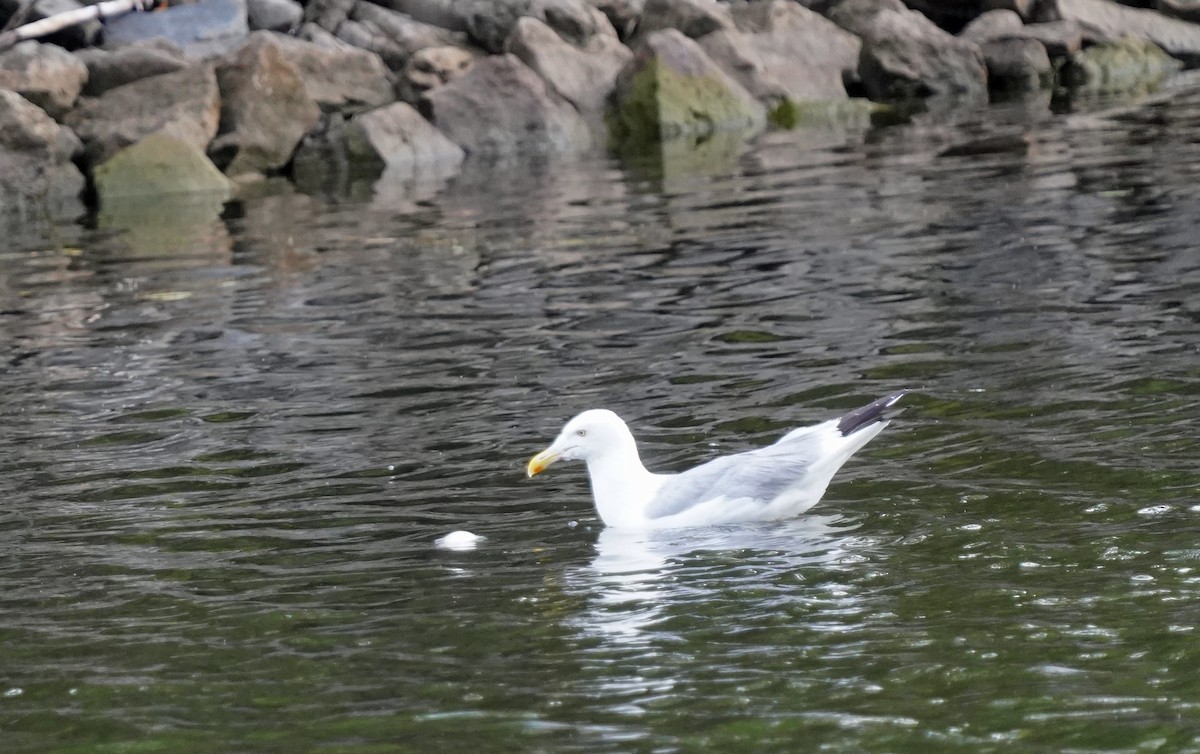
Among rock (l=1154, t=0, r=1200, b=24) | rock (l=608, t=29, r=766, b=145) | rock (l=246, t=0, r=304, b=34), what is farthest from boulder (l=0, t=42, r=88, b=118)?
rock (l=1154, t=0, r=1200, b=24)

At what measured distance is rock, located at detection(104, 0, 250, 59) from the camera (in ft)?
89.1

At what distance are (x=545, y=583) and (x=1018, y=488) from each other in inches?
83.1

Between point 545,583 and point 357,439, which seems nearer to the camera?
point 545,583

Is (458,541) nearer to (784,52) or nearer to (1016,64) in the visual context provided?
(784,52)

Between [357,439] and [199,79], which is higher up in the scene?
[199,79]

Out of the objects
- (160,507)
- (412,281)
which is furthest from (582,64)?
(160,507)

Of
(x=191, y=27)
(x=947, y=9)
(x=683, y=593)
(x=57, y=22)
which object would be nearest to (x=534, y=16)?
(x=191, y=27)

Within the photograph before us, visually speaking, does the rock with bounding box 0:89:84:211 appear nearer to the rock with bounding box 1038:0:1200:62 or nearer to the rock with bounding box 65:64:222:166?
the rock with bounding box 65:64:222:166

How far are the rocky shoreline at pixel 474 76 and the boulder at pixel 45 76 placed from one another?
3cm

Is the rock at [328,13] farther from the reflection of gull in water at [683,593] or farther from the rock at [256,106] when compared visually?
the reflection of gull in water at [683,593]

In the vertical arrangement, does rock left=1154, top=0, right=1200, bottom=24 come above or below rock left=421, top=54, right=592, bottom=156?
above

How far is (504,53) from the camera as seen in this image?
1089 inches

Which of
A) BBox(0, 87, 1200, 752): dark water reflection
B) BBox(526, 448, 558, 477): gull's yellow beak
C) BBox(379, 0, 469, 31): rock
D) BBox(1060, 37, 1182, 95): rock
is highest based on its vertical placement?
BBox(379, 0, 469, 31): rock

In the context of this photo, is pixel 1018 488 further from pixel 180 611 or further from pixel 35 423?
pixel 35 423
